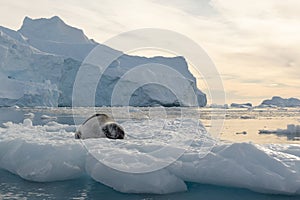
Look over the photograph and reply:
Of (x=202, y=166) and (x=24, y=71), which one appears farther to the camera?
(x=24, y=71)

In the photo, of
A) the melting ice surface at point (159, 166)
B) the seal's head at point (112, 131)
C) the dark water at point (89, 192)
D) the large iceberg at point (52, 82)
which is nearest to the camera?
the dark water at point (89, 192)

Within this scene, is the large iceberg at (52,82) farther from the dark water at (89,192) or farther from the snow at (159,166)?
the dark water at (89,192)

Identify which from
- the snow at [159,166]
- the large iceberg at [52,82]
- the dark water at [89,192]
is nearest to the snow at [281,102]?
the large iceberg at [52,82]

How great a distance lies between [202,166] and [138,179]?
1105 millimetres

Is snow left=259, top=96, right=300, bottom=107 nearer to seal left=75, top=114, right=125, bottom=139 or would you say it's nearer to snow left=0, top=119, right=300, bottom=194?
seal left=75, top=114, right=125, bottom=139

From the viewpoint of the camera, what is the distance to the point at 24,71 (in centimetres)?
7125

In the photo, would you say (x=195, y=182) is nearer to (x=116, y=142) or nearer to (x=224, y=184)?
(x=224, y=184)

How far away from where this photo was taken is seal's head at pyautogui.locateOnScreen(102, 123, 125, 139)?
950 centimetres

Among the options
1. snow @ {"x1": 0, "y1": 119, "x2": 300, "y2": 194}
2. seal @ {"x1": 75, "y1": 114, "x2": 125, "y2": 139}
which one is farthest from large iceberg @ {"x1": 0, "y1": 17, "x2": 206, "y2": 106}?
snow @ {"x1": 0, "y1": 119, "x2": 300, "y2": 194}

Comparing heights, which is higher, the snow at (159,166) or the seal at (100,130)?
the seal at (100,130)

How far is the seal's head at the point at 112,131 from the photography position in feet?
31.2

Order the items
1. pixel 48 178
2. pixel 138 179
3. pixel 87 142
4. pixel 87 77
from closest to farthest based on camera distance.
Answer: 1. pixel 138 179
2. pixel 48 178
3. pixel 87 142
4. pixel 87 77

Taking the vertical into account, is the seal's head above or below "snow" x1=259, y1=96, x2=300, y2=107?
below

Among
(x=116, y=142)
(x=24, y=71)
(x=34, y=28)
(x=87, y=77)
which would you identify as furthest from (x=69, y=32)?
(x=116, y=142)
